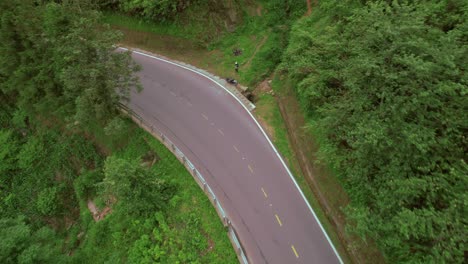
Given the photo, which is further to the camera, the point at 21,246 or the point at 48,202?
the point at 48,202

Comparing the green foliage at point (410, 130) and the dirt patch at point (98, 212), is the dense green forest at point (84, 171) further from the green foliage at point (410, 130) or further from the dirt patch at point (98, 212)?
the green foliage at point (410, 130)

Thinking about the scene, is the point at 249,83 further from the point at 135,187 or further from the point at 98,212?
the point at 98,212

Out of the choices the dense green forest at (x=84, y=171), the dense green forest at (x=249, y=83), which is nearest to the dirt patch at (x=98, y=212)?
the dense green forest at (x=84, y=171)

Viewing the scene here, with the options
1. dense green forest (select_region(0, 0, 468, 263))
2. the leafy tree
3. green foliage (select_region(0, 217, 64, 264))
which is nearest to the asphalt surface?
dense green forest (select_region(0, 0, 468, 263))

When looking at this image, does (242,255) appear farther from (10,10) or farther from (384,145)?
(10,10)

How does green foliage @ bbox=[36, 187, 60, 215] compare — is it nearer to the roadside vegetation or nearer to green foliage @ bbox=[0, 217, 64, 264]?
green foliage @ bbox=[0, 217, 64, 264]

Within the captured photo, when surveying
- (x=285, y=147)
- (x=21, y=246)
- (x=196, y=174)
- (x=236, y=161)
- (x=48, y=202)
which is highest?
(x=285, y=147)

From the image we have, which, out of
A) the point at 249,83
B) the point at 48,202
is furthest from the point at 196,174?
the point at 48,202

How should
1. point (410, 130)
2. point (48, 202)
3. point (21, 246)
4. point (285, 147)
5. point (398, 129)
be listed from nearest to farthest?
1. point (410, 130)
2. point (398, 129)
3. point (21, 246)
4. point (285, 147)
5. point (48, 202)
